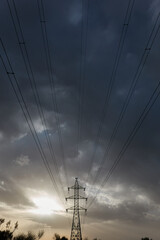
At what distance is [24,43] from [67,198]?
5468 cm

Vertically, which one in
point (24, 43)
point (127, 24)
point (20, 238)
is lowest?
point (20, 238)

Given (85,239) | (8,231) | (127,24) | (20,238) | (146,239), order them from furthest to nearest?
1. (146,239)
2. (85,239)
3. (20,238)
4. (8,231)
5. (127,24)

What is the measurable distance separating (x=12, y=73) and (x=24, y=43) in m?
2.48

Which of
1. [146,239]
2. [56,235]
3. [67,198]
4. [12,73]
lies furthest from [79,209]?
[146,239]

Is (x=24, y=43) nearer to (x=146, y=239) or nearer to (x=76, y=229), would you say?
(x=76, y=229)

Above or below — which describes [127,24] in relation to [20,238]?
above

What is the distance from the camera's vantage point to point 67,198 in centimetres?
6166

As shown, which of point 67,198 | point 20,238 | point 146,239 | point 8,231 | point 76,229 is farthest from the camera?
point 146,239

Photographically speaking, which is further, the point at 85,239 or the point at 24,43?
the point at 85,239

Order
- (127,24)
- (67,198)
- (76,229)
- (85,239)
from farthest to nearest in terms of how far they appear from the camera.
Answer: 1. (85,239)
2. (67,198)
3. (76,229)
4. (127,24)

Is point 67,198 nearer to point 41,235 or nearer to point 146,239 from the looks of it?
point 41,235

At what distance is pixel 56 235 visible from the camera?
354 feet

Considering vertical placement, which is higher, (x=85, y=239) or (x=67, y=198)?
(x=67, y=198)

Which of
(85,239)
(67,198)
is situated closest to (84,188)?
(67,198)
